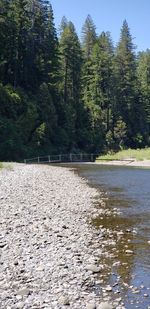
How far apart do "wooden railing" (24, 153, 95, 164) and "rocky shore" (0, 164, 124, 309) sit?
3505 cm

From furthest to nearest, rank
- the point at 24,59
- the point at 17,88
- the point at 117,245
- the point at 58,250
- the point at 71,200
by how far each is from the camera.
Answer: the point at 24,59
the point at 17,88
the point at 71,200
the point at 117,245
the point at 58,250

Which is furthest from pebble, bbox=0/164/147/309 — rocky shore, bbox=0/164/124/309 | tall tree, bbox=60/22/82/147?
tall tree, bbox=60/22/82/147

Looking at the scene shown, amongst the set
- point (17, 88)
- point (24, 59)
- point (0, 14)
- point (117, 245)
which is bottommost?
point (117, 245)

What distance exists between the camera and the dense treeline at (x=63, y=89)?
55.1 metres

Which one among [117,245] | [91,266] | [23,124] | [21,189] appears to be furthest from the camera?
[23,124]

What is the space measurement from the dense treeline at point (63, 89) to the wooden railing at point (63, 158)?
1.07 meters

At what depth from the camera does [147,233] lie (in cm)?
1259

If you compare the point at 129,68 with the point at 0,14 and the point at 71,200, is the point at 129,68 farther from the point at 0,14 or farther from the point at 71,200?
the point at 71,200

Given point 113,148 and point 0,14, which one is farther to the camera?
point 113,148

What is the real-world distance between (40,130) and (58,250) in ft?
152

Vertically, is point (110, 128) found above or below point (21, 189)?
above

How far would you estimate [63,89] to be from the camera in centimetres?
7188

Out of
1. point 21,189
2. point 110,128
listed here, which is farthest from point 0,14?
point 21,189

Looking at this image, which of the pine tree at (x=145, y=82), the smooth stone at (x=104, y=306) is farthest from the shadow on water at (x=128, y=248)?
the pine tree at (x=145, y=82)
